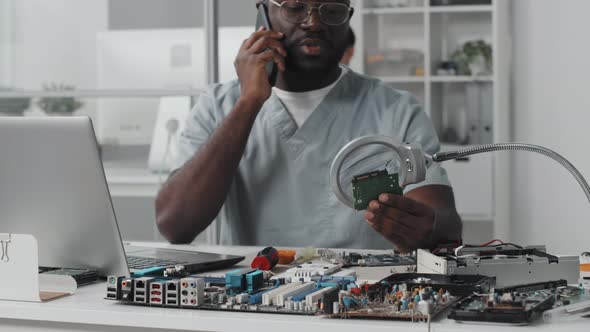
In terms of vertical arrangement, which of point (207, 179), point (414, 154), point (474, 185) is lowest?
point (474, 185)

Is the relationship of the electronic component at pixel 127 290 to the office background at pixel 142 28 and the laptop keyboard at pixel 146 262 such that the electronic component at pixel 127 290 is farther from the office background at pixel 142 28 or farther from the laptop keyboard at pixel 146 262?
Answer: the office background at pixel 142 28

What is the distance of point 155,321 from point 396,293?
32 cm

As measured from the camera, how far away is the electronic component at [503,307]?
1015 mm

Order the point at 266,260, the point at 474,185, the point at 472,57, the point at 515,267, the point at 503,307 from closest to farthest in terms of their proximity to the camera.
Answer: the point at 503,307, the point at 515,267, the point at 266,260, the point at 474,185, the point at 472,57

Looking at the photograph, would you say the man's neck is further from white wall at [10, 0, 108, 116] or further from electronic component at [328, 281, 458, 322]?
white wall at [10, 0, 108, 116]

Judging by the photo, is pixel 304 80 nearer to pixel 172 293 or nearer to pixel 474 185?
pixel 172 293

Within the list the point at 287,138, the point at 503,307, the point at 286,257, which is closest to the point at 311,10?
the point at 287,138

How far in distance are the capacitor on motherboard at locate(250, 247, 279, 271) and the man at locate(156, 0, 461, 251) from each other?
0.47 meters

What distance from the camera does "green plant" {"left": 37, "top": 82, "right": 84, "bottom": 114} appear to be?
3381mm

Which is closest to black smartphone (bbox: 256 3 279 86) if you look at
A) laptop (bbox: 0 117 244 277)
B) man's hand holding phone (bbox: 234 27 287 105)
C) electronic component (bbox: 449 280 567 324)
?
man's hand holding phone (bbox: 234 27 287 105)

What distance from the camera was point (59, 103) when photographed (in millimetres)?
3406

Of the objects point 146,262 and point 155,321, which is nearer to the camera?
point 155,321

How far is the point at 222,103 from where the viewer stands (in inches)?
85.6

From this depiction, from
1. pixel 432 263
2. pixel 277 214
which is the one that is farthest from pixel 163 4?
pixel 432 263
